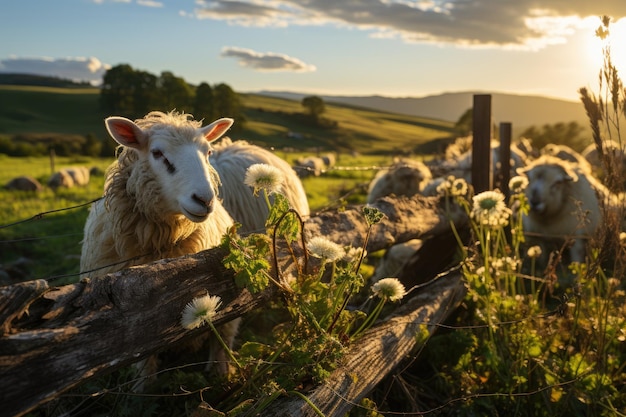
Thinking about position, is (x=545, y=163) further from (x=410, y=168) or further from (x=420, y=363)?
(x=420, y=363)

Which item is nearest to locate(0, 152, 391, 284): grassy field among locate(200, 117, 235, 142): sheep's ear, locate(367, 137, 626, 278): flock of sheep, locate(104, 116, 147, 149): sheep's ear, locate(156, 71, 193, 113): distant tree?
locate(104, 116, 147, 149): sheep's ear

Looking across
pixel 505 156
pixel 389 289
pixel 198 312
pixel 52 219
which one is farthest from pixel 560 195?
pixel 52 219

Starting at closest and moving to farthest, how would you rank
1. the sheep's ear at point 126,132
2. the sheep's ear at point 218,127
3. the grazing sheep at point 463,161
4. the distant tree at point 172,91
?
the sheep's ear at point 126,132, the sheep's ear at point 218,127, the grazing sheep at point 463,161, the distant tree at point 172,91

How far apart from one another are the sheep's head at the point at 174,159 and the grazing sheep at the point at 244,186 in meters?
1.25

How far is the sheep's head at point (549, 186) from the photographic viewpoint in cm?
780

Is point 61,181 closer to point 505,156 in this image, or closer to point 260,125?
point 505,156

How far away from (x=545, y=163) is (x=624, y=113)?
4.93 meters

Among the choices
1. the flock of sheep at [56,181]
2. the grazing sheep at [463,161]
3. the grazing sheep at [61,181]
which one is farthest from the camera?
the grazing sheep at [61,181]

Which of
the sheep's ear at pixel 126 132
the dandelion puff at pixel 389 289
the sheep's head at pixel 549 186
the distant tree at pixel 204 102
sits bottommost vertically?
the sheep's head at pixel 549 186

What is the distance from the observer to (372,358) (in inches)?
122

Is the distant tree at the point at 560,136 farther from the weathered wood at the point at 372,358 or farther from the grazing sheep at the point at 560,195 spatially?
the weathered wood at the point at 372,358

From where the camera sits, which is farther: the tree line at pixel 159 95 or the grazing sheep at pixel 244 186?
the tree line at pixel 159 95

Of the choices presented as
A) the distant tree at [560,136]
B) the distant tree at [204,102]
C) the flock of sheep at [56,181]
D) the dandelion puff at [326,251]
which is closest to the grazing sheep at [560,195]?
the dandelion puff at [326,251]

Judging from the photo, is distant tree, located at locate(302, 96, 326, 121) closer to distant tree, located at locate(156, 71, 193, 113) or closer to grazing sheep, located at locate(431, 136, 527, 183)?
distant tree, located at locate(156, 71, 193, 113)
